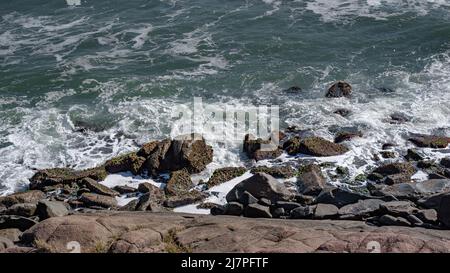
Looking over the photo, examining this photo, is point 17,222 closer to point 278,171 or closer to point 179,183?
point 179,183

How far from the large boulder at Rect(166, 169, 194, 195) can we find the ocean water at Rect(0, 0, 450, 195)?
5.69 feet

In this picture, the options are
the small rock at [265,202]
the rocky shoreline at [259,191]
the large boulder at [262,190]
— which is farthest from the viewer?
the large boulder at [262,190]

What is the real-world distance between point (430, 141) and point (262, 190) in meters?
8.73

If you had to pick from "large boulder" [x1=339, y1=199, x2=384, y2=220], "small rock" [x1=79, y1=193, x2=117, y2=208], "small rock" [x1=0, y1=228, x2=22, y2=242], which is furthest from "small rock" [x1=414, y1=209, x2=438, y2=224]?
"small rock" [x1=0, y1=228, x2=22, y2=242]

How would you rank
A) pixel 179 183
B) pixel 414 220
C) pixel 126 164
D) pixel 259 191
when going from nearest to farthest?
pixel 414 220 < pixel 259 191 < pixel 179 183 < pixel 126 164

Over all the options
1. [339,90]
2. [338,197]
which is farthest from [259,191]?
[339,90]

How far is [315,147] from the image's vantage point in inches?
818

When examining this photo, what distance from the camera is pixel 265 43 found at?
3219 cm

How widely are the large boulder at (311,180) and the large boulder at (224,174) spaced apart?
2.39 m

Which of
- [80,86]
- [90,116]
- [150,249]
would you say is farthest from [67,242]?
[80,86]

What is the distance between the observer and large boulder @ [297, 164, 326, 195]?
1753 cm

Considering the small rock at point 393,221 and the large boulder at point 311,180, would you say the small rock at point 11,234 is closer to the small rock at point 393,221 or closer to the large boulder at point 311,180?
the large boulder at point 311,180

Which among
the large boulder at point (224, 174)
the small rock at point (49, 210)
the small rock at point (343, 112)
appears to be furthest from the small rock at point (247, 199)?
the small rock at point (343, 112)

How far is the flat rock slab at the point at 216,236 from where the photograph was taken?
10.8m
